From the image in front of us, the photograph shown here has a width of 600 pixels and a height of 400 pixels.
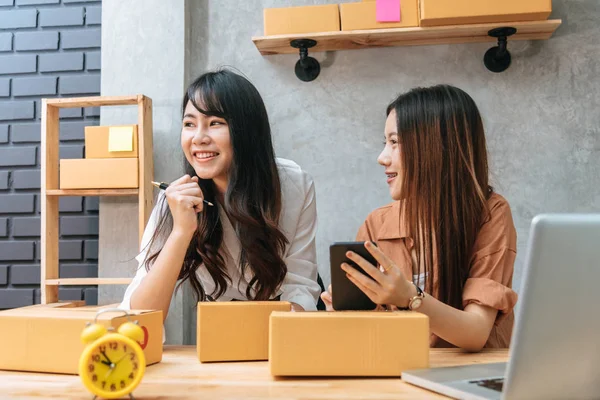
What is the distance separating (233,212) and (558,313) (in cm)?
122

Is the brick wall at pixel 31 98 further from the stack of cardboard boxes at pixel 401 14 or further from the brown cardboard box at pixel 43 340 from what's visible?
the brown cardboard box at pixel 43 340

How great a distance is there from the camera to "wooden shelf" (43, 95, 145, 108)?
269 centimetres

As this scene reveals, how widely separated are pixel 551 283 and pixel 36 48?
3223 millimetres

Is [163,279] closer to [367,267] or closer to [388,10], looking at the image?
[367,267]

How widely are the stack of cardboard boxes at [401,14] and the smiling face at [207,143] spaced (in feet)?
3.49

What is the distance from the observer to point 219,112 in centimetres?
182

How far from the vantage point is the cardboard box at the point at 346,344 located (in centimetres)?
97

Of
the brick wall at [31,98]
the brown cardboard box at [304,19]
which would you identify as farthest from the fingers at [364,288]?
the brick wall at [31,98]

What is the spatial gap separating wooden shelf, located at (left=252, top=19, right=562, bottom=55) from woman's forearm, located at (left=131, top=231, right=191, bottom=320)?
1432 mm

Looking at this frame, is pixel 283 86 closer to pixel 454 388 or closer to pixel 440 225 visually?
pixel 440 225

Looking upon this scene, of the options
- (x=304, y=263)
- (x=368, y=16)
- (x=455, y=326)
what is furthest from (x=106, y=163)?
(x=455, y=326)

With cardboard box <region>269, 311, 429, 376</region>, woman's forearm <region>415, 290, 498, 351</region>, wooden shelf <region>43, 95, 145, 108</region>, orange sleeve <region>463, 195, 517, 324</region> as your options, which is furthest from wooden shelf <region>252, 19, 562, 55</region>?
cardboard box <region>269, 311, 429, 376</region>

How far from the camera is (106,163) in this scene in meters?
2.67

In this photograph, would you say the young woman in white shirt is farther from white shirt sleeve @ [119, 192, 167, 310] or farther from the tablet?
the tablet
